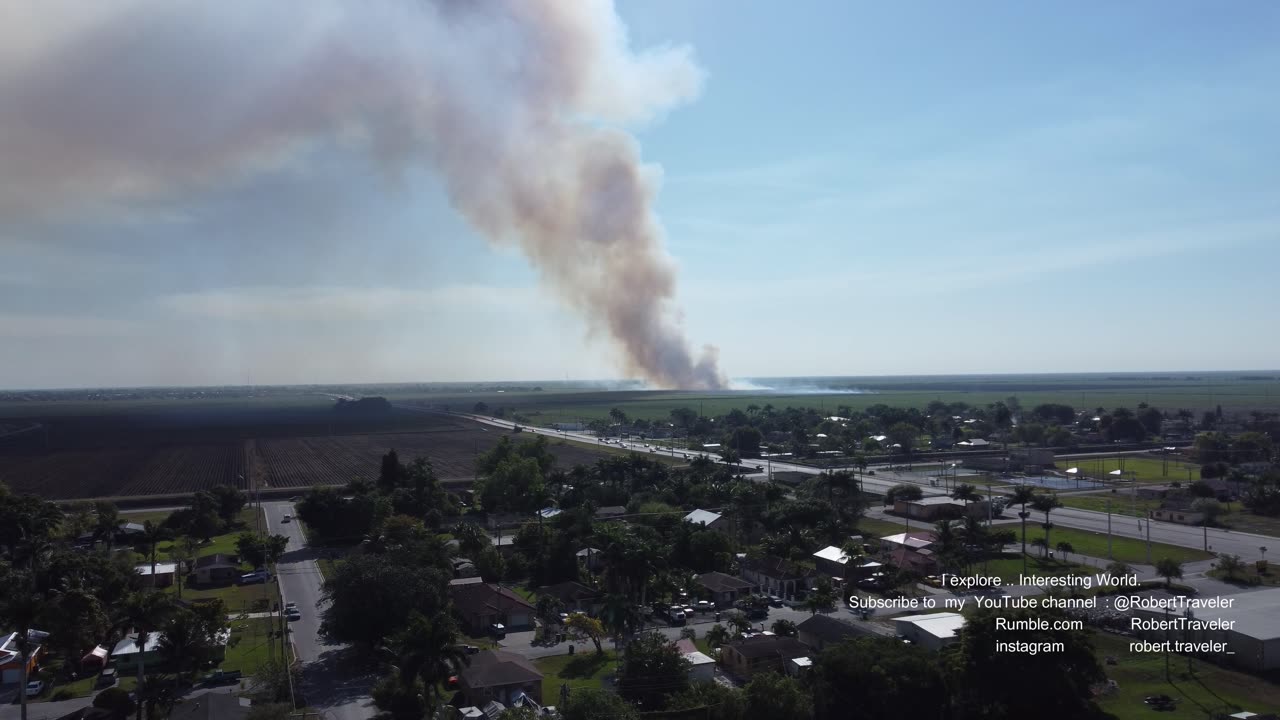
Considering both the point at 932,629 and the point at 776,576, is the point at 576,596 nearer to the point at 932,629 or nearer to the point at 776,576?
the point at 776,576

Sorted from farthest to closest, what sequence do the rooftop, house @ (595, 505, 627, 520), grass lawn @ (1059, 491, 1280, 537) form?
1. house @ (595, 505, 627, 520)
2. grass lawn @ (1059, 491, 1280, 537)
3. the rooftop

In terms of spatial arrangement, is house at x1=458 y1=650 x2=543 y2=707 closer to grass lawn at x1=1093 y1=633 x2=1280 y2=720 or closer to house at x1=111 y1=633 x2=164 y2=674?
house at x1=111 y1=633 x2=164 y2=674

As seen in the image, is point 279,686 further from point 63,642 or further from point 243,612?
point 243,612

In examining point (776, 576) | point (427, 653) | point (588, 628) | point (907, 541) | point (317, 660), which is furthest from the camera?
point (907, 541)

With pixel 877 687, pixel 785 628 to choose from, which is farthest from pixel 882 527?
pixel 877 687

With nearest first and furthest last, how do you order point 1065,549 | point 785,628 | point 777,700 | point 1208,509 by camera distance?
point 777,700
point 785,628
point 1065,549
point 1208,509

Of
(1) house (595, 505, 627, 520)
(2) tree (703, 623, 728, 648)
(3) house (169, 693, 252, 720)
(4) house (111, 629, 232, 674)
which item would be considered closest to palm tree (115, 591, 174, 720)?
(3) house (169, 693, 252, 720)

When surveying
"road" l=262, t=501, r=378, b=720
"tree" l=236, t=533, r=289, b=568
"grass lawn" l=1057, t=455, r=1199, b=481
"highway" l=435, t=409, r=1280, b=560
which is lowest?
"highway" l=435, t=409, r=1280, b=560
